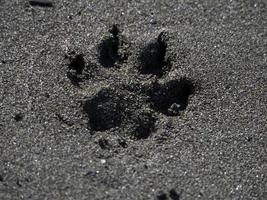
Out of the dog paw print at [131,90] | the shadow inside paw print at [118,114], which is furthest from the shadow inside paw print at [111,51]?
the shadow inside paw print at [118,114]

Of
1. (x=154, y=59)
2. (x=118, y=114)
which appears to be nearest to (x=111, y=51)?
(x=154, y=59)

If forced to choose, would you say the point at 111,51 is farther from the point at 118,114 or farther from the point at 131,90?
the point at 118,114

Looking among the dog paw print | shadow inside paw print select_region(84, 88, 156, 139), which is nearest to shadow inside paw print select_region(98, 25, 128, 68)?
the dog paw print

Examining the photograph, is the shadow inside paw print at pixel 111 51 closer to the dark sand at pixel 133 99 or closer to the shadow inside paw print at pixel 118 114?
the dark sand at pixel 133 99

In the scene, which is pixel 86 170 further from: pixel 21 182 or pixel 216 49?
pixel 216 49

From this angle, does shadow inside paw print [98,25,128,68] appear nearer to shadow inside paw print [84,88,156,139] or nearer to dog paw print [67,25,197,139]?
dog paw print [67,25,197,139]

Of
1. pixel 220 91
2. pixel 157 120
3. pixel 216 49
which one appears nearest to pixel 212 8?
pixel 216 49

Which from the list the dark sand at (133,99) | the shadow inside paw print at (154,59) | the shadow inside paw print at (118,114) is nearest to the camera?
the dark sand at (133,99)

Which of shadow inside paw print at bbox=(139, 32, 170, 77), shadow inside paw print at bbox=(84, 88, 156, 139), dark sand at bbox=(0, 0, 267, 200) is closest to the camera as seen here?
dark sand at bbox=(0, 0, 267, 200)

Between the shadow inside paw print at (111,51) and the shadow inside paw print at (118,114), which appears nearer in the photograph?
the shadow inside paw print at (118,114)
